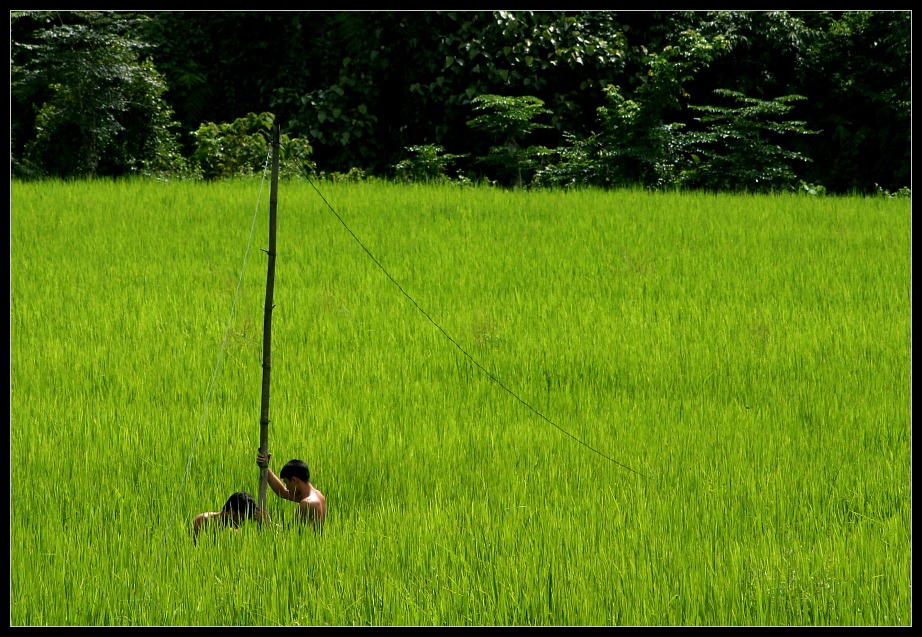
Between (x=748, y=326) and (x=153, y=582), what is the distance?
14.2 ft

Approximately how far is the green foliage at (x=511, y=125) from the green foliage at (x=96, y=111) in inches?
153

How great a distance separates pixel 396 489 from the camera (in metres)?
3.87

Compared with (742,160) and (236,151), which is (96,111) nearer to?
(236,151)

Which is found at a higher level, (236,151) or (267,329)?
(267,329)

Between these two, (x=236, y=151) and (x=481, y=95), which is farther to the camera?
(x=481, y=95)

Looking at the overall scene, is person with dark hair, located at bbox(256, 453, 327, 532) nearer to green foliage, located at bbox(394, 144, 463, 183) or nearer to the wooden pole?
the wooden pole

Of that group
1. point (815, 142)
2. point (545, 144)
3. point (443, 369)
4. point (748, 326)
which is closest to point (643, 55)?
point (545, 144)

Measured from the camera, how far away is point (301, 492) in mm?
3281

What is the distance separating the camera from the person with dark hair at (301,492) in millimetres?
3225

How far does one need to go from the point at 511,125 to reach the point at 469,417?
29.0 feet

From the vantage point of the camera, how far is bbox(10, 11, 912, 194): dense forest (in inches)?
497

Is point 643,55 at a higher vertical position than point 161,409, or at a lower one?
higher

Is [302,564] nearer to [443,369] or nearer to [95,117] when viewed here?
[443,369]

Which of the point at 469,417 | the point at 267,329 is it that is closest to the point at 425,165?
the point at 469,417
